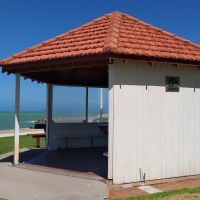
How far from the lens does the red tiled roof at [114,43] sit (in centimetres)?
1058

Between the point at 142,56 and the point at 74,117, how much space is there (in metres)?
7.42

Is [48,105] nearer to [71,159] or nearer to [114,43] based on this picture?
[71,159]

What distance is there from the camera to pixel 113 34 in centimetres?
1115

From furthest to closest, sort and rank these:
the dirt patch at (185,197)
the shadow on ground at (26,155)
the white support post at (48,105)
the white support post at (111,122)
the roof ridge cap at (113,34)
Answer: the white support post at (48,105)
the shadow on ground at (26,155)
the white support post at (111,122)
the roof ridge cap at (113,34)
the dirt patch at (185,197)

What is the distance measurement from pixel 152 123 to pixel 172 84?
3.95 feet

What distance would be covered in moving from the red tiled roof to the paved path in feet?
10.1

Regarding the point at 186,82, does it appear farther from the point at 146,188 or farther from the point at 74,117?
the point at 74,117

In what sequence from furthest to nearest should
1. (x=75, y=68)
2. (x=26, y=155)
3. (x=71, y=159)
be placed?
1. (x=26, y=155)
2. (x=71, y=159)
3. (x=75, y=68)

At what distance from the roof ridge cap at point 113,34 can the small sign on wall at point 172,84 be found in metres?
1.74

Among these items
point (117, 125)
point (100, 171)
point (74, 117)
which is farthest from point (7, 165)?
point (74, 117)

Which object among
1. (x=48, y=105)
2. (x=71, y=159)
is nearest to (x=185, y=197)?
(x=71, y=159)

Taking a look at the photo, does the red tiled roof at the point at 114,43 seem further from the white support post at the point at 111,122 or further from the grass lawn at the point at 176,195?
the grass lawn at the point at 176,195

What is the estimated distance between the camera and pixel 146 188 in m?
9.94

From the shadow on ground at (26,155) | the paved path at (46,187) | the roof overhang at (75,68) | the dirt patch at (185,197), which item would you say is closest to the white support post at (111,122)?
the roof overhang at (75,68)
